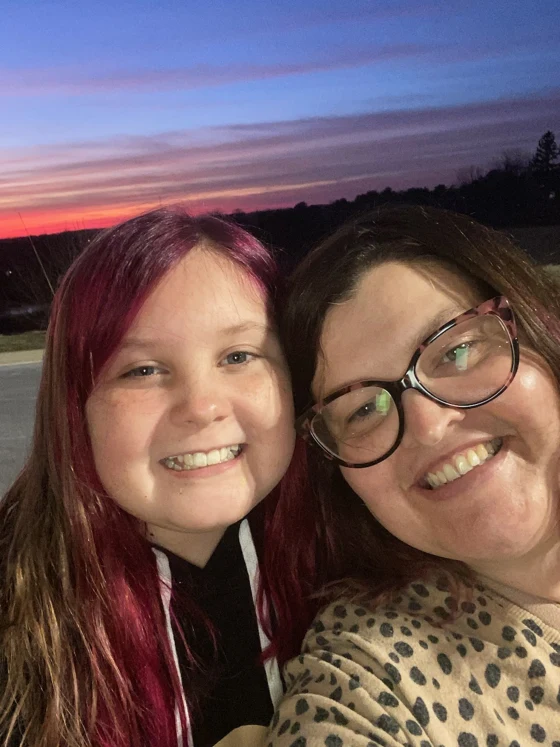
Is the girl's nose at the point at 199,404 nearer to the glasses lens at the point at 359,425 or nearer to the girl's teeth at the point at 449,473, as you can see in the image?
the glasses lens at the point at 359,425

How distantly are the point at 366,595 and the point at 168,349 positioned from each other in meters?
0.57

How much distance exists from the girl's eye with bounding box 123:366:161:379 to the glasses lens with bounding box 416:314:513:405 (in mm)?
445

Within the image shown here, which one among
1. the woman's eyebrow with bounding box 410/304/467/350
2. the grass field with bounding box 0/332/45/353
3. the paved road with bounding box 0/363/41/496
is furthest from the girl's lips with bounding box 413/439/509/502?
the grass field with bounding box 0/332/45/353

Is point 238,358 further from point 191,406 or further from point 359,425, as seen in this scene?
point 359,425

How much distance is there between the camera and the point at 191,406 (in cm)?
99

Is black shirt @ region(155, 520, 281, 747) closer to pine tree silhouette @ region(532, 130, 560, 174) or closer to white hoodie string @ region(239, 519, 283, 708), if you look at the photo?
white hoodie string @ region(239, 519, 283, 708)

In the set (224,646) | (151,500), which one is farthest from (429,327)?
(224,646)

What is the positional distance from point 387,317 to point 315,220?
0.98m

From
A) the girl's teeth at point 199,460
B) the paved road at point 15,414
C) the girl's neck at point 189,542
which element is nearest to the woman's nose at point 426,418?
the girl's teeth at point 199,460

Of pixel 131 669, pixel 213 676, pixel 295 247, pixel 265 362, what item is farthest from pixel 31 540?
pixel 295 247

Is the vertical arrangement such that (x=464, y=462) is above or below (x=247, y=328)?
below

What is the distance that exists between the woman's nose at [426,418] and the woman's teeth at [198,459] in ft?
1.04

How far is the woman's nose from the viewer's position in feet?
3.13

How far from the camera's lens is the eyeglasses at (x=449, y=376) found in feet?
3.10
